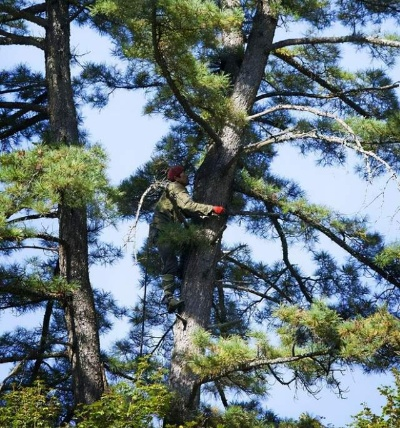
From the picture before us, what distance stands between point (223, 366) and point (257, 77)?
327 cm

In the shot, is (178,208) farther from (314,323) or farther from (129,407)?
(129,407)

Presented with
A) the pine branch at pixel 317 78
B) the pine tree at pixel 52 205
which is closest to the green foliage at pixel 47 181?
the pine tree at pixel 52 205

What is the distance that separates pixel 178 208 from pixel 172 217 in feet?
1.57

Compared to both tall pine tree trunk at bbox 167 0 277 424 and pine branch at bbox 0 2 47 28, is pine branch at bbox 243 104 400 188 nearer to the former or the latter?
tall pine tree trunk at bbox 167 0 277 424

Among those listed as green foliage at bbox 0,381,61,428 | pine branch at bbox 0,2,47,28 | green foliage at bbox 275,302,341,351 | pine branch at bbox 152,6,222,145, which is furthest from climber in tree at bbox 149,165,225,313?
pine branch at bbox 0,2,47,28

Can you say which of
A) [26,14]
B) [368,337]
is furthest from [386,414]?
[26,14]

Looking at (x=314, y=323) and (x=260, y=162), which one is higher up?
(x=260, y=162)

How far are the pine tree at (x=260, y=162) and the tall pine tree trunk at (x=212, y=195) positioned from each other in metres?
0.01

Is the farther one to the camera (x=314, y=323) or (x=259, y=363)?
(x=259, y=363)

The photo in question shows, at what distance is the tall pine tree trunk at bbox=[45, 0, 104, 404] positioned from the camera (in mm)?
9938

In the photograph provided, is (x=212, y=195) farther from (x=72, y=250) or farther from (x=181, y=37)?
(x=181, y=37)

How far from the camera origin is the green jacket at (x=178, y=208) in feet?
32.1

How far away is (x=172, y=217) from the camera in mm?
10078

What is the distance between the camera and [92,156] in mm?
9625
